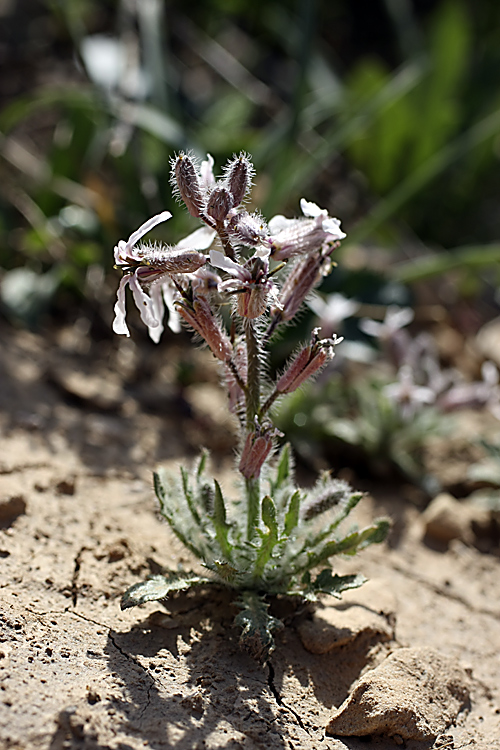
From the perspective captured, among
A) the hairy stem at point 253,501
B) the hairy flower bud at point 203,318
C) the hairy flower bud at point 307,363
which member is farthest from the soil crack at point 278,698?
the hairy flower bud at point 203,318

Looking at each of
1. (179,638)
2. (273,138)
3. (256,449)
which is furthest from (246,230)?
(273,138)

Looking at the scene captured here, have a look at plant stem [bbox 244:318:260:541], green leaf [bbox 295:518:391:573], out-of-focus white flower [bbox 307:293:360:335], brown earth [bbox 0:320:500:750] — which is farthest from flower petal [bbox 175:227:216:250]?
out-of-focus white flower [bbox 307:293:360:335]

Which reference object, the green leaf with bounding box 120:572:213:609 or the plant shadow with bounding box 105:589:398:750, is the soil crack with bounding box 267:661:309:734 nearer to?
the plant shadow with bounding box 105:589:398:750

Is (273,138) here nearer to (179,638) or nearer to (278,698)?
(179,638)

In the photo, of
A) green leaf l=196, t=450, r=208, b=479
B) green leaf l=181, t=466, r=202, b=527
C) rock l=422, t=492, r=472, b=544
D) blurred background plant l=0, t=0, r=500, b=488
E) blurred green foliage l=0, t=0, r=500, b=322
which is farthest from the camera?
blurred green foliage l=0, t=0, r=500, b=322

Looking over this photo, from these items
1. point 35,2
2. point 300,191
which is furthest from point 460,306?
point 35,2

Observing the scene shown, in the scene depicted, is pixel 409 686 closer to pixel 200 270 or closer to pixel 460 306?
pixel 200 270
